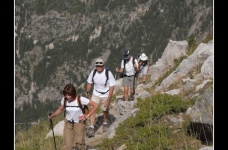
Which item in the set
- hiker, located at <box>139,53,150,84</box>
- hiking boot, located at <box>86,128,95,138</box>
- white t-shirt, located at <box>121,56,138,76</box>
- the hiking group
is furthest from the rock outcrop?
white t-shirt, located at <box>121,56,138,76</box>

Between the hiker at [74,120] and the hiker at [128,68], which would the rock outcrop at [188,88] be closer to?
the hiker at [128,68]

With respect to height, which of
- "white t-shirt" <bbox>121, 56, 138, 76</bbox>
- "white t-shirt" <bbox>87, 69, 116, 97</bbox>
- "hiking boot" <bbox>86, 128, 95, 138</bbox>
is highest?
"white t-shirt" <bbox>121, 56, 138, 76</bbox>

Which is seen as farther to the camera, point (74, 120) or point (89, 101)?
point (74, 120)

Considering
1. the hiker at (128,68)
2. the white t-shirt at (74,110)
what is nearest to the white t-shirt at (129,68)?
the hiker at (128,68)

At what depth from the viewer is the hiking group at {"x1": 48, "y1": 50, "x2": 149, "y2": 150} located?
7559 millimetres

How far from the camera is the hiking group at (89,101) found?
7.56 meters

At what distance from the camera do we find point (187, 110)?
26.8 ft

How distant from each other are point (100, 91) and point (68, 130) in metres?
2.78

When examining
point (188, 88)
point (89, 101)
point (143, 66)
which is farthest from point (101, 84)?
point (143, 66)

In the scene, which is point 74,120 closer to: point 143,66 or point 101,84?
point 101,84

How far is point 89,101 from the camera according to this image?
760 centimetres

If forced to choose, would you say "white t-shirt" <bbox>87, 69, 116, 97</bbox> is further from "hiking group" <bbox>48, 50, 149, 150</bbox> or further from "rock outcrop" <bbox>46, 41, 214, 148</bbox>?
"rock outcrop" <bbox>46, 41, 214, 148</bbox>
